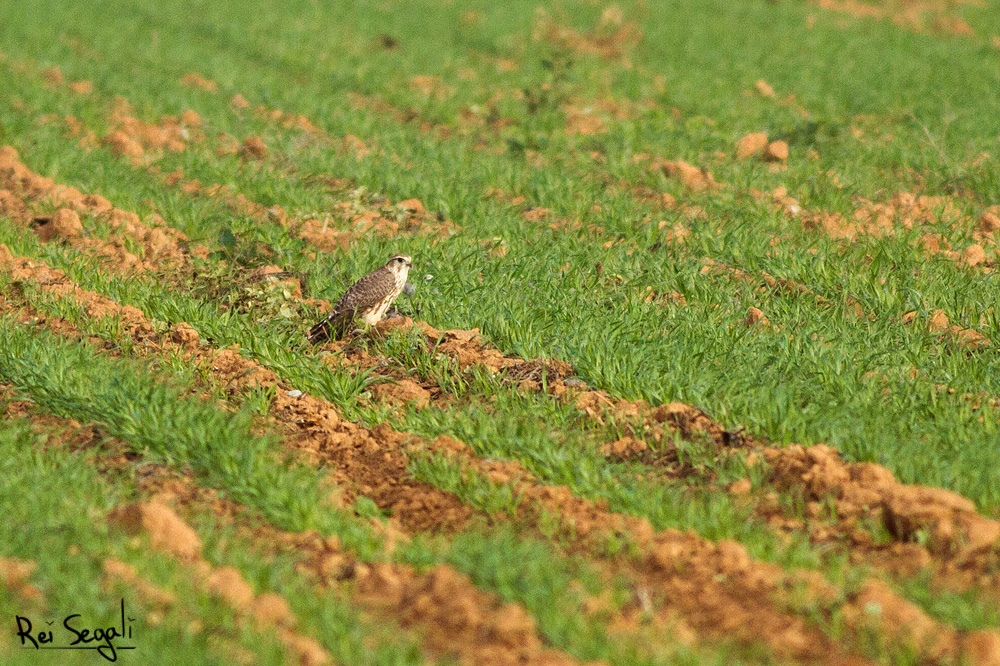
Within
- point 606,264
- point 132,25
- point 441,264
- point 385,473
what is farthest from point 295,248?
point 132,25

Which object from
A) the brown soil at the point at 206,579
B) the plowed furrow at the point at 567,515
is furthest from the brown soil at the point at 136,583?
the plowed furrow at the point at 567,515

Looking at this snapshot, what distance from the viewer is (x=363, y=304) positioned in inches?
268

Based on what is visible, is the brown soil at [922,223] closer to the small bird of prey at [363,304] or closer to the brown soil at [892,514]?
the brown soil at [892,514]

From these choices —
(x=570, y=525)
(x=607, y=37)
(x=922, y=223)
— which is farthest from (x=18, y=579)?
(x=607, y=37)

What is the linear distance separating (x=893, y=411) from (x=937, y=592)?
63.8 inches

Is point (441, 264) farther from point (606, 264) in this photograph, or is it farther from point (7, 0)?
point (7, 0)

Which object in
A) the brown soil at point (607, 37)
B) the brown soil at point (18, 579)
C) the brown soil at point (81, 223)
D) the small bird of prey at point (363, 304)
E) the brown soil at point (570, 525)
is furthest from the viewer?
the brown soil at point (607, 37)

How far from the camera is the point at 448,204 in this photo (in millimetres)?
9633

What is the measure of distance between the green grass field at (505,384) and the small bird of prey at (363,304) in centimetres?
15

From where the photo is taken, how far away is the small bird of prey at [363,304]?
22.4 feet

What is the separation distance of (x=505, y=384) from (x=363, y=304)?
113 centimetres

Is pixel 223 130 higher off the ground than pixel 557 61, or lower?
lower

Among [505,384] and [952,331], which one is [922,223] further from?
[505,384]

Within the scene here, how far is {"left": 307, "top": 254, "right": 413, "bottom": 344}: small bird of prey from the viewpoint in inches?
269
